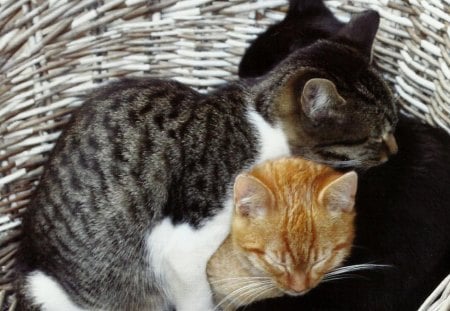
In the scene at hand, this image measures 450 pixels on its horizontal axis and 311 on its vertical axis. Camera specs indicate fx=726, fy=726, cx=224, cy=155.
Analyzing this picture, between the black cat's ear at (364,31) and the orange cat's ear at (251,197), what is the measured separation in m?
0.47

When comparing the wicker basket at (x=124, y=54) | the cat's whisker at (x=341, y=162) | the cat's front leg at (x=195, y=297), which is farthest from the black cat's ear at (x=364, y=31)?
the cat's front leg at (x=195, y=297)

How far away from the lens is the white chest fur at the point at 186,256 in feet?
5.27

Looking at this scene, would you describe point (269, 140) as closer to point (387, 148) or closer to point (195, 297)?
point (387, 148)

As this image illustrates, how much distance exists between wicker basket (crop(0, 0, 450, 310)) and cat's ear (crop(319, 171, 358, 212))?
0.46m

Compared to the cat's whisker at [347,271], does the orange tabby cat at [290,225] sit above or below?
above

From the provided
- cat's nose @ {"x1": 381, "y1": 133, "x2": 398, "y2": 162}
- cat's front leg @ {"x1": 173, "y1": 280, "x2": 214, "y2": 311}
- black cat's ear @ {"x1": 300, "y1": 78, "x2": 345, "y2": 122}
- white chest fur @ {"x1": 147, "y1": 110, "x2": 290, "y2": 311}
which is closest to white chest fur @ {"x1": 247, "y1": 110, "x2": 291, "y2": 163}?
white chest fur @ {"x1": 147, "y1": 110, "x2": 290, "y2": 311}

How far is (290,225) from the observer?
4.92ft

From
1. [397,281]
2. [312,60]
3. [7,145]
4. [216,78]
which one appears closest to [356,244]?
[397,281]

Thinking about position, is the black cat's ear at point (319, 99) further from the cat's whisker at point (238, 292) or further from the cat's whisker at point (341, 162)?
the cat's whisker at point (238, 292)

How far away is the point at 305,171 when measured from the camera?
1.57 m

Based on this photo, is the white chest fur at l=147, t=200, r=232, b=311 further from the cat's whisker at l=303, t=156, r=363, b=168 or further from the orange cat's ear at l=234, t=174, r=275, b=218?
the cat's whisker at l=303, t=156, r=363, b=168

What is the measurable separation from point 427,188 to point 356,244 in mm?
202

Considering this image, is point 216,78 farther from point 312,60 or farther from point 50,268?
point 50,268

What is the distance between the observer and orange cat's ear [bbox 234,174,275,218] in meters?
1.44
